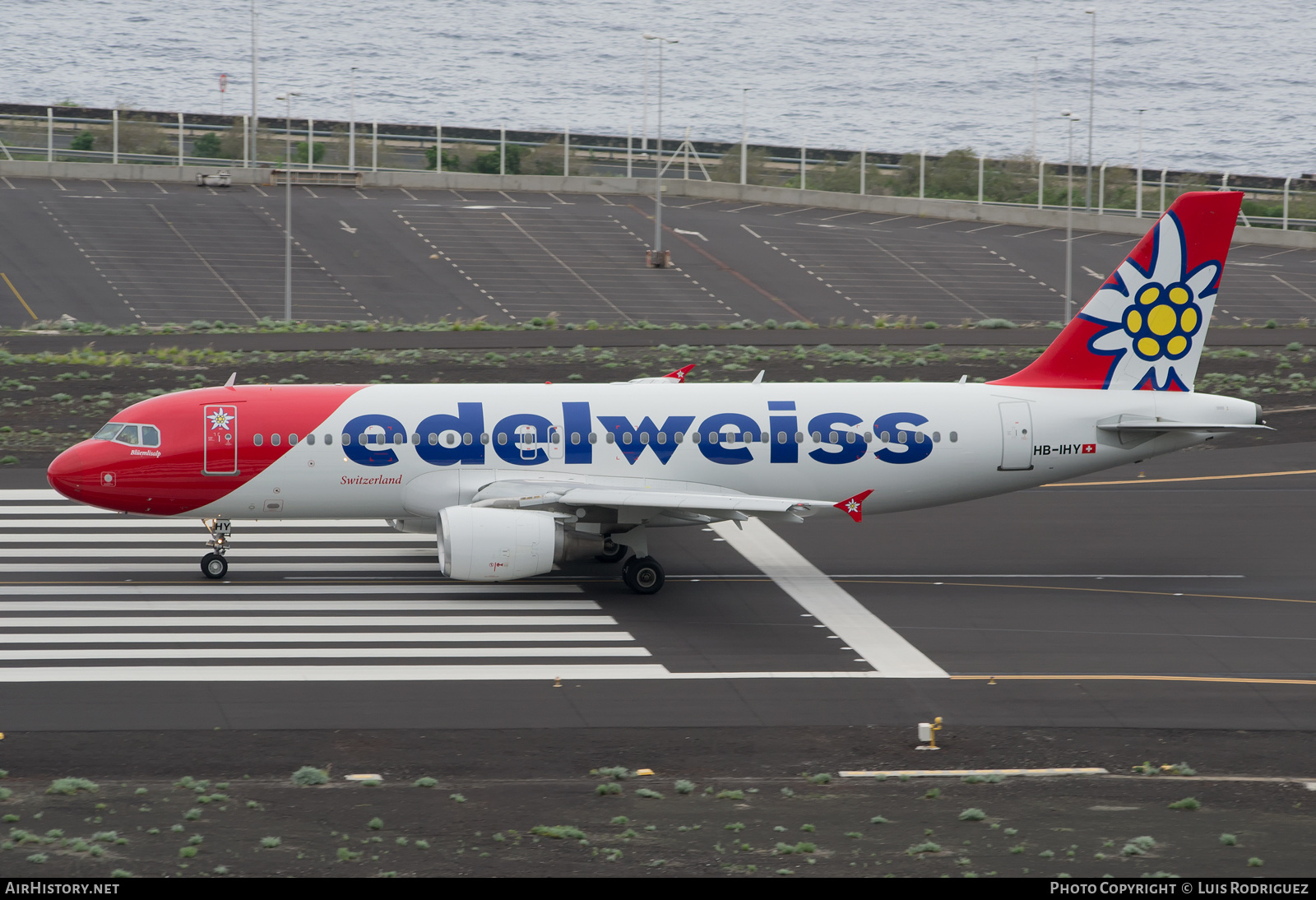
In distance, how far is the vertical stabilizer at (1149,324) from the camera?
30.0m

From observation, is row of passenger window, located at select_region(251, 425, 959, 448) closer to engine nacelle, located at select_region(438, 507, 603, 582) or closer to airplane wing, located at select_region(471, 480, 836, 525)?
airplane wing, located at select_region(471, 480, 836, 525)

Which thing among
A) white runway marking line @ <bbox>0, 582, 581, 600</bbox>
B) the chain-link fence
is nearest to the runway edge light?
white runway marking line @ <bbox>0, 582, 581, 600</bbox>

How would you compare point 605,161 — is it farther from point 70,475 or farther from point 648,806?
point 648,806

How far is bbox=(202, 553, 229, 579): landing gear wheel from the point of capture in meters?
28.6

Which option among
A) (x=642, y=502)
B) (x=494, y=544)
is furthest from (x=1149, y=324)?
(x=494, y=544)

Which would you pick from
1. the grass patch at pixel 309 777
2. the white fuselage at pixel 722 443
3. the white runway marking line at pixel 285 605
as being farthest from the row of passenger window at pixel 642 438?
the grass patch at pixel 309 777

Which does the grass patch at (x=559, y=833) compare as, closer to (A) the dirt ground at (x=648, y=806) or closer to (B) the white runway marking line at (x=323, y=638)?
(A) the dirt ground at (x=648, y=806)

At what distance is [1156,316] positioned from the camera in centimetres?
3017

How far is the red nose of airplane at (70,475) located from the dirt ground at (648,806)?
9.44 meters

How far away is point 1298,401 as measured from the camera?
47.6 m

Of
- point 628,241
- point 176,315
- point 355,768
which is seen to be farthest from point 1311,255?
point 355,768

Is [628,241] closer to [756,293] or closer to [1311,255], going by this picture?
[756,293]

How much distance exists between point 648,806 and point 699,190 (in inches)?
3396
